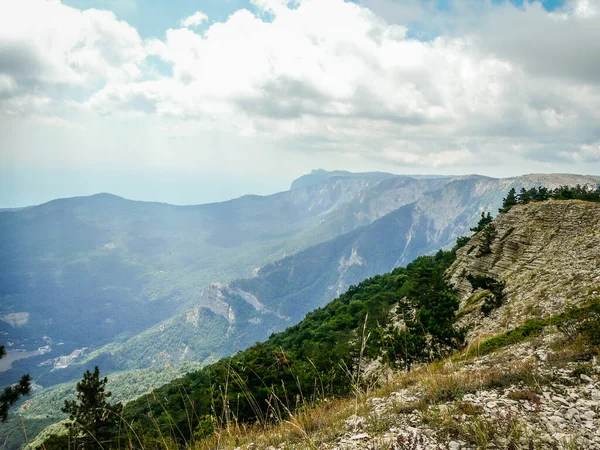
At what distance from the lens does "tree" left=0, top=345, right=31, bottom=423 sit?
59.7 feet

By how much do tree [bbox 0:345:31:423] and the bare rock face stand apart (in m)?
26.6

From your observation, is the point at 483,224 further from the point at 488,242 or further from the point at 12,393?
the point at 12,393

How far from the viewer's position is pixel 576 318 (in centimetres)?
1143

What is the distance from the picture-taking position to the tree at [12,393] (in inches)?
716

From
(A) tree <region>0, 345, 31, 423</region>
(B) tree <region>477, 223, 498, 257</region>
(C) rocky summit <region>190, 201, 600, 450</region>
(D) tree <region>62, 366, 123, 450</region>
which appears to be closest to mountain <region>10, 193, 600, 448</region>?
(C) rocky summit <region>190, 201, 600, 450</region>

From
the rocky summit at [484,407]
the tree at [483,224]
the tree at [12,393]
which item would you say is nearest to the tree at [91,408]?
the tree at [12,393]

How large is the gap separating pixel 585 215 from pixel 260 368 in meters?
36.8

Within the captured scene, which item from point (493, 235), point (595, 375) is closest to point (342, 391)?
point (595, 375)

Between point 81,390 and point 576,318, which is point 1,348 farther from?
point 576,318

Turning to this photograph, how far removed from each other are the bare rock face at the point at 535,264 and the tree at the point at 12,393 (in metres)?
26.6

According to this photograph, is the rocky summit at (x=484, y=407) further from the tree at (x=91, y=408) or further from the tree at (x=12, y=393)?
the tree at (x=91, y=408)

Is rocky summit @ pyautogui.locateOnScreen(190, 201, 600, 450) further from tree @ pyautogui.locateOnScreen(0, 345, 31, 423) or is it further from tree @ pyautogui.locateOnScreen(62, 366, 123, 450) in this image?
tree @ pyautogui.locateOnScreen(62, 366, 123, 450)

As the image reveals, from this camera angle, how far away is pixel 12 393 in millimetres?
18828

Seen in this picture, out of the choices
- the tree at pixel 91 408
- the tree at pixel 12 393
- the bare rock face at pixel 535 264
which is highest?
the bare rock face at pixel 535 264
